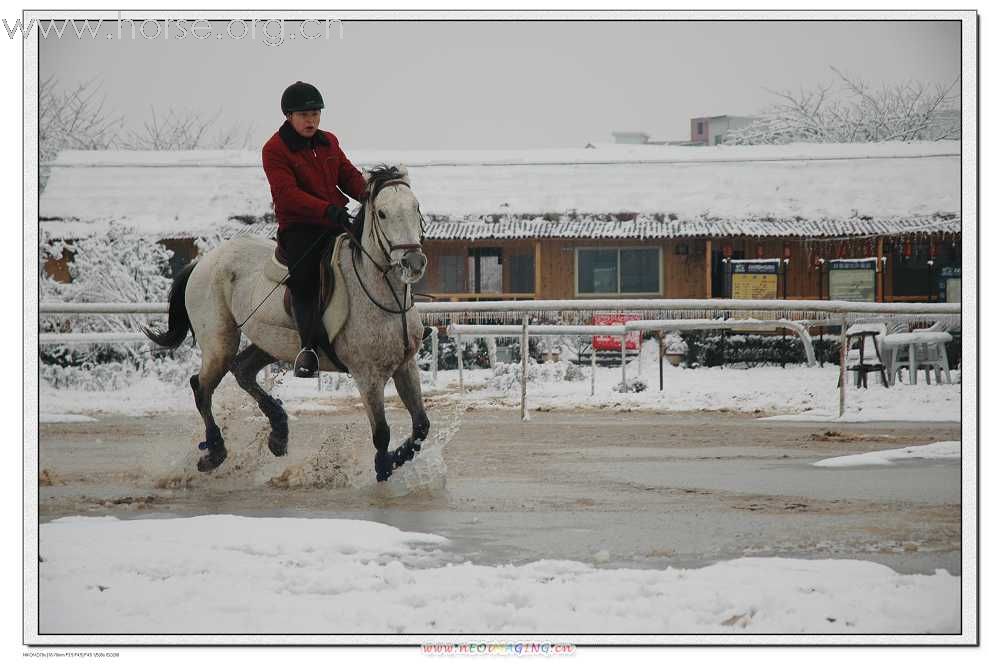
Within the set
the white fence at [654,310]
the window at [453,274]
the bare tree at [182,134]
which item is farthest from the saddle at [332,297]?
the window at [453,274]

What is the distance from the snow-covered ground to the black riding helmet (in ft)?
11.8

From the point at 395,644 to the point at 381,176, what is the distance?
2083mm

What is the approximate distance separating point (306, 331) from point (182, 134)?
2072 millimetres

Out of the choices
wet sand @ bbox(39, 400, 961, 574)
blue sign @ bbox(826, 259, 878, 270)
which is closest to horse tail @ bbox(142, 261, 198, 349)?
wet sand @ bbox(39, 400, 961, 574)

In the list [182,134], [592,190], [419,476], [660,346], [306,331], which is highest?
[592,190]

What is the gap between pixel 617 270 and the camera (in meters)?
11.5

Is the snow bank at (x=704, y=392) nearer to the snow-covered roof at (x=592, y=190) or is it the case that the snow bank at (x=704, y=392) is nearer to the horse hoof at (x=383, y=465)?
the snow-covered roof at (x=592, y=190)

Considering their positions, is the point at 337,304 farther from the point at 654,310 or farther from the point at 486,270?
the point at 486,270

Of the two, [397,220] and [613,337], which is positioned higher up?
[397,220]

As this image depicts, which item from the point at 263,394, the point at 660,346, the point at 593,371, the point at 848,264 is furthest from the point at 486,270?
the point at 263,394

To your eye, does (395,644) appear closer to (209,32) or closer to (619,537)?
(619,537)

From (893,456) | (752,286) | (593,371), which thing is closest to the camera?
(893,456)

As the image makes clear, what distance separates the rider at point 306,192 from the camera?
531 cm

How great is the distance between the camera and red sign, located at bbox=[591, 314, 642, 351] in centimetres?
1067
